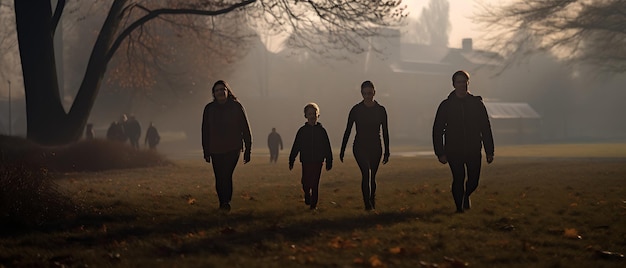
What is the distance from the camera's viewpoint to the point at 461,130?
10.9 meters

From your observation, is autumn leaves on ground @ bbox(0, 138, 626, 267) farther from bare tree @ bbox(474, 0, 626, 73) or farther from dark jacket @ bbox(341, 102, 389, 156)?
bare tree @ bbox(474, 0, 626, 73)

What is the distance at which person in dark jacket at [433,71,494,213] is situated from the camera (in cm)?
1086

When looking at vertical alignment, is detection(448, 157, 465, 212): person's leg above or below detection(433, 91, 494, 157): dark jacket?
below

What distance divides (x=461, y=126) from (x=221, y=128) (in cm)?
328

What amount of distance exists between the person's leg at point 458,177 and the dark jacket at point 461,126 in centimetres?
11

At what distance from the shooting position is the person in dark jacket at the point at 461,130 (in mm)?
10859

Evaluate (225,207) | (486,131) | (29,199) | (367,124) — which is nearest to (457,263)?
(486,131)

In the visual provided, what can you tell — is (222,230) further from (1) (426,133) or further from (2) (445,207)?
(1) (426,133)

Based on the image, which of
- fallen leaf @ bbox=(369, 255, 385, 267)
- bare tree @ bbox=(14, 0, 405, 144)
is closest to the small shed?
bare tree @ bbox=(14, 0, 405, 144)

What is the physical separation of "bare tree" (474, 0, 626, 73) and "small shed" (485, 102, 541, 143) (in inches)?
1777

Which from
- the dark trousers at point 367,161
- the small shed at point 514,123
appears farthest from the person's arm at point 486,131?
the small shed at point 514,123

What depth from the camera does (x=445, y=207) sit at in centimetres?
1192

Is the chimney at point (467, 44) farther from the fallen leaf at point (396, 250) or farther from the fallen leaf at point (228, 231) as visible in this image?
the fallen leaf at point (396, 250)

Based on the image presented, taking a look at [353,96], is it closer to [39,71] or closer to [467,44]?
[467,44]
